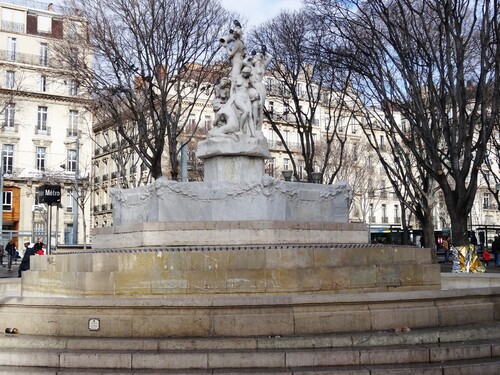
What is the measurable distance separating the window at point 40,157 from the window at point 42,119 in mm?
1929

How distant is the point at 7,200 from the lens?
53.4 m

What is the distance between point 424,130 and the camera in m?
19.4

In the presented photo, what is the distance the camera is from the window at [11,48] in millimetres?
53469

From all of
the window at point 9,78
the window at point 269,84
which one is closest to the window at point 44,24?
the window at point 9,78

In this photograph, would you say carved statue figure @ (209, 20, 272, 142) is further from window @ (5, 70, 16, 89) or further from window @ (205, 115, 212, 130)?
window @ (5, 70, 16, 89)

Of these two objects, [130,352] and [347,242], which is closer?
[130,352]

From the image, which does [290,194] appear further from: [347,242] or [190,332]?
[190,332]

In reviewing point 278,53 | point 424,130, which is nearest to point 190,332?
point 424,130

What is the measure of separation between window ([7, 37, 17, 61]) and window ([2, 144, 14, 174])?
307 inches

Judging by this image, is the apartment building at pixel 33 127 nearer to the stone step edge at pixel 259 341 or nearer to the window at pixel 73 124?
the window at pixel 73 124

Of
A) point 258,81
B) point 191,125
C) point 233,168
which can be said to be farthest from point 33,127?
point 233,168

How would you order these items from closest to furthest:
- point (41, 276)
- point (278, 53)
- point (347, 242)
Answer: point (41, 276)
point (347, 242)
point (278, 53)

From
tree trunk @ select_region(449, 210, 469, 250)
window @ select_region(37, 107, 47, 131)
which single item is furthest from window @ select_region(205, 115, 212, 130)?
tree trunk @ select_region(449, 210, 469, 250)

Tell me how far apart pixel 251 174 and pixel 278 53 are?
1351cm
